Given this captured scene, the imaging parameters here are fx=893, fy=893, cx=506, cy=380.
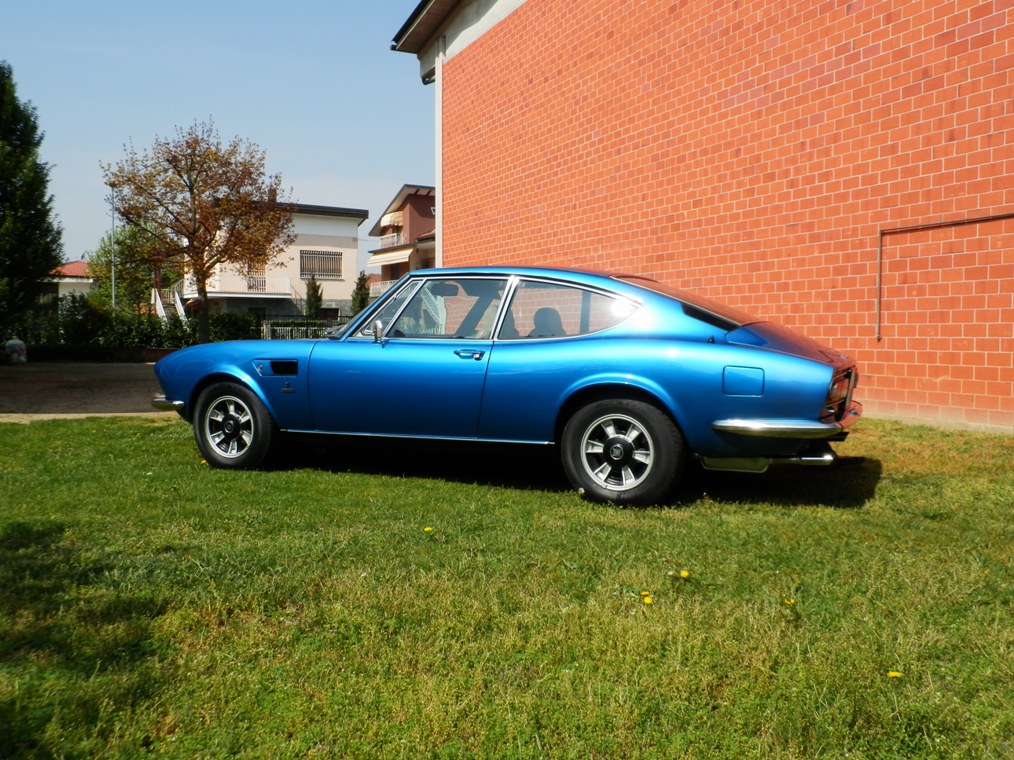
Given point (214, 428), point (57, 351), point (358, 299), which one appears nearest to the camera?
point (214, 428)

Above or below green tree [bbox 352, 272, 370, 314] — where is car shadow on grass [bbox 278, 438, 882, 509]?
below

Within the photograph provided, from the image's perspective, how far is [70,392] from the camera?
12.9 meters

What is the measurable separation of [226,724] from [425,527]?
2043 mm

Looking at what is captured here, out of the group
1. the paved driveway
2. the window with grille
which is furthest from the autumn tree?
the window with grille

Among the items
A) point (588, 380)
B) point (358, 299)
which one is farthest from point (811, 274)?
Result: point (358, 299)

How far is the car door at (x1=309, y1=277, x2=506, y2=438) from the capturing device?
5391 millimetres

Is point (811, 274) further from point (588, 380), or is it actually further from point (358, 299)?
point (358, 299)

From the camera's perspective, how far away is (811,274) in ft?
29.1

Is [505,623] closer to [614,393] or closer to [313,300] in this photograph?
[614,393]

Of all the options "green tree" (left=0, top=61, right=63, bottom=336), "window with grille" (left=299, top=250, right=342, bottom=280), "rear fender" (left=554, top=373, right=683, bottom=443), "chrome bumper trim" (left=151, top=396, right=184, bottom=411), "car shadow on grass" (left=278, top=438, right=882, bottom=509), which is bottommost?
"car shadow on grass" (left=278, top=438, right=882, bottom=509)

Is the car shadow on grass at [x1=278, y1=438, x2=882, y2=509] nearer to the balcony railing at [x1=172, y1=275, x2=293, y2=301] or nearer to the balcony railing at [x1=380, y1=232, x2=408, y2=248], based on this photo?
the balcony railing at [x1=380, y1=232, x2=408, y2=248]

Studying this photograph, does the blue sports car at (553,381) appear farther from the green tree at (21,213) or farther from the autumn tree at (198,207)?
the autumn tree at (198,207)

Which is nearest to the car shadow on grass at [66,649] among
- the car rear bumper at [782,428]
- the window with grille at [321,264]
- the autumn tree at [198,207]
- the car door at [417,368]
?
the car door at [417,368]

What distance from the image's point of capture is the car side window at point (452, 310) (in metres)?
5.59
